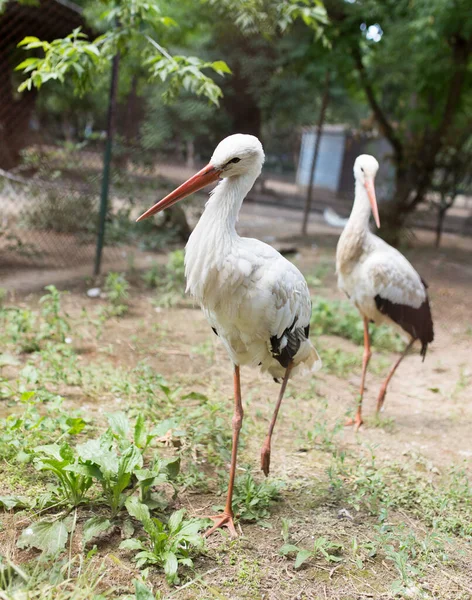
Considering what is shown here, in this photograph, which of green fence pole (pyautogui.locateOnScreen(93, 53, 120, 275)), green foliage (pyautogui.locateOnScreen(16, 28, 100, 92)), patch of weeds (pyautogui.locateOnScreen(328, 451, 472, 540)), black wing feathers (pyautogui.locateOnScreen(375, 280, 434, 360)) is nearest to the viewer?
patch of weeds (pyautogui.locateOnScreen(328, 451, 472, 540))

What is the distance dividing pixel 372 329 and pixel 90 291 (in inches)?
110

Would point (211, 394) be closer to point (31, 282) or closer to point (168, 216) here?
point (31, 282)

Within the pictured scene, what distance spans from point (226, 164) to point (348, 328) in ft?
10.7

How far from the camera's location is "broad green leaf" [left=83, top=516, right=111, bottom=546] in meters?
2.14

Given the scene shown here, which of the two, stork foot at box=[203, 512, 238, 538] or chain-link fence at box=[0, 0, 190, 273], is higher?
chain-link fence at box=[0, 0, 190, 273]

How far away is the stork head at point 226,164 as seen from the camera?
2.29m

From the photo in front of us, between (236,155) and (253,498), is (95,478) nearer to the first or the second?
(253,498)

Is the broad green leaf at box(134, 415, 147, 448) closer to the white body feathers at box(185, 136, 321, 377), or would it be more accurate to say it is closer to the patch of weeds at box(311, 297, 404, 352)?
the white body feathers at box(185, 136, 321, 377)

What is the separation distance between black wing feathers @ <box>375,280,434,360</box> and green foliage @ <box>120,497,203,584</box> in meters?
2.19

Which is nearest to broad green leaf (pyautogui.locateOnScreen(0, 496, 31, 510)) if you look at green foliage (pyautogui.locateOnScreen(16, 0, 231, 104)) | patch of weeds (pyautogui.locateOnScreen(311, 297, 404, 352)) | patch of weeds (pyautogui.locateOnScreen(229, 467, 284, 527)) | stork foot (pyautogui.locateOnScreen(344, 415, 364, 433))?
patch of weeds (pyautogui.locateOnScreen(229, 467, 284, 527))

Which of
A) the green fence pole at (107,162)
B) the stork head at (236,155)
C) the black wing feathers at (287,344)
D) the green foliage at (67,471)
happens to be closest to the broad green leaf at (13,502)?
the green foliage at (67,471)

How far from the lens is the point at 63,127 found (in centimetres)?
630

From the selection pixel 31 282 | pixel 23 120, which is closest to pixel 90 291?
pixel 31 282

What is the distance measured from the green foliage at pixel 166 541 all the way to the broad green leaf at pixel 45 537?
235mm
